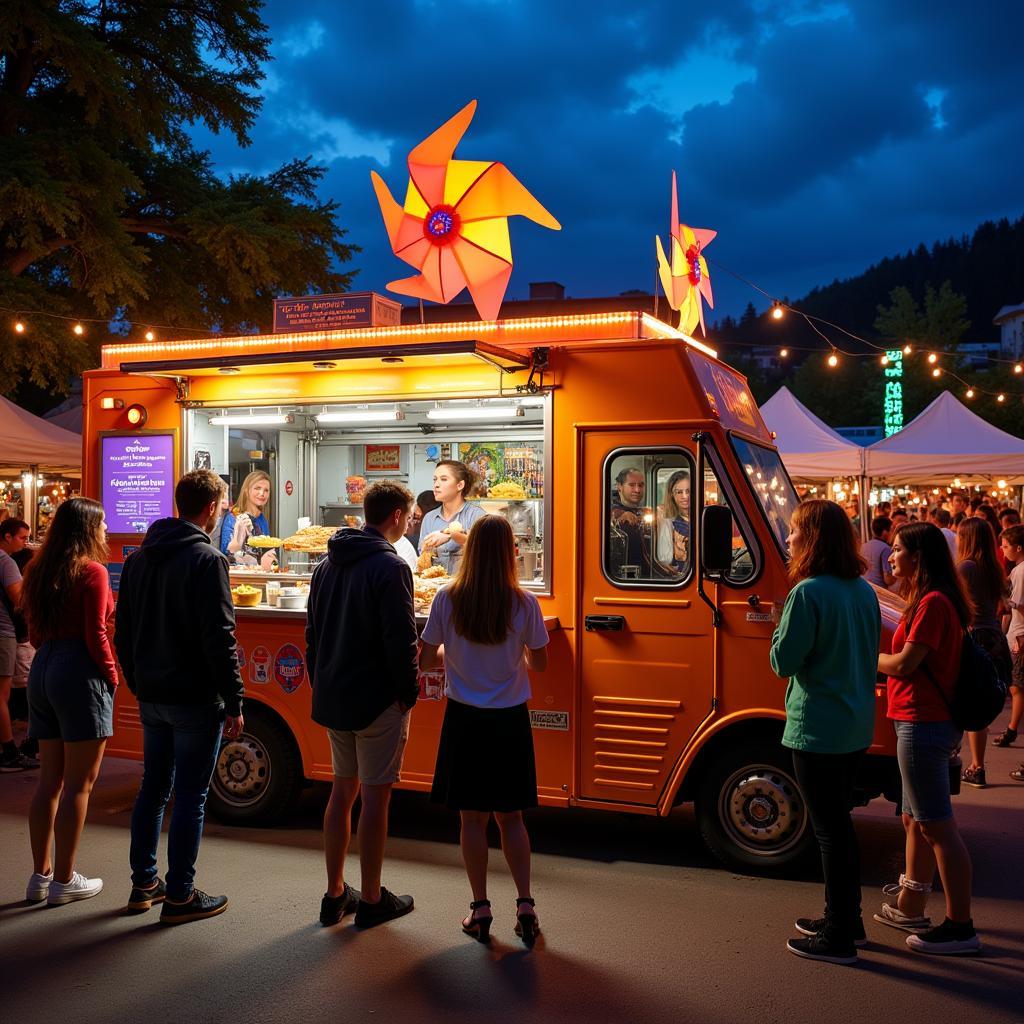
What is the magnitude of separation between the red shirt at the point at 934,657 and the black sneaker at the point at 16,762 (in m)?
6.54

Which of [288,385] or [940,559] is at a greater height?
[288,385]

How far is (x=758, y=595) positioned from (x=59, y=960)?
3.65 metres

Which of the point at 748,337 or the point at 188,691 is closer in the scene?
the point at 188,691

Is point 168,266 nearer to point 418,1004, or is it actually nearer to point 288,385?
point 288,385

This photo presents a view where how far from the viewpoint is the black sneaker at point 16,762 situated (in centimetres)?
788

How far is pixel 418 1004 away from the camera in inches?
154

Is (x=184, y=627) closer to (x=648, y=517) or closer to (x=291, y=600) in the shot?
(x=291, y=600)

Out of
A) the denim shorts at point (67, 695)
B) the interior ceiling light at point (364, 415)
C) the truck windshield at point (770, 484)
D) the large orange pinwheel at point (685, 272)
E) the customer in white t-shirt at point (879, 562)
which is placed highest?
the large orange pinwheel at point (685, 272)

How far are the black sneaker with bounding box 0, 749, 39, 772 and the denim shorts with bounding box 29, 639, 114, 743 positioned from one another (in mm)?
3414

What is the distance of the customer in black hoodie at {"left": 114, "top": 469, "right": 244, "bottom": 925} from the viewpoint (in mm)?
4621

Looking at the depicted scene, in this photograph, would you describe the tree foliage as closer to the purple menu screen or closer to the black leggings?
the purple menu screen

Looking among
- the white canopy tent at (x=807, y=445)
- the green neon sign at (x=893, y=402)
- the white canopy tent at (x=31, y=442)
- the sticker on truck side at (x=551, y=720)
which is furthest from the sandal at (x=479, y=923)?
the green neon sign at (x=893, y=402)

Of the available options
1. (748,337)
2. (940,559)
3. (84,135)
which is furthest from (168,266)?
(748,337)

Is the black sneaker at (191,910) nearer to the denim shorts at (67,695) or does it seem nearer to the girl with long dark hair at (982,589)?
the denim shorts at (67,695)
